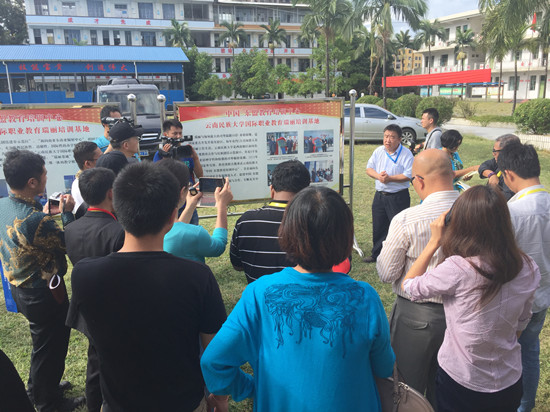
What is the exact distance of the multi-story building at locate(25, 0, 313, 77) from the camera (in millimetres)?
45969

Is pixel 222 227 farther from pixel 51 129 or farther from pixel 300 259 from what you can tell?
Answer: pixel 51 129

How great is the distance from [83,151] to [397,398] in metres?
3.26

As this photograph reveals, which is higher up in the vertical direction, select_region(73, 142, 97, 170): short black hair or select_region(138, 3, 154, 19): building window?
select_region(138, 3, 154, 19): building window

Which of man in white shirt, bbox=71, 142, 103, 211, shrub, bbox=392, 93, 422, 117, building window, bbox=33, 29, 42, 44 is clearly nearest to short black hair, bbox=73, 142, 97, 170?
man in white shirt, bbox=71, 142, 103, 211

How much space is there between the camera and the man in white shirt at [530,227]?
7.27 ft

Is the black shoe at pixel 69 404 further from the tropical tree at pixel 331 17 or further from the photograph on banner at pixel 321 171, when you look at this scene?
the tropical tree at pixel 331 17

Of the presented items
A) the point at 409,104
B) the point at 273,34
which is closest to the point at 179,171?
the point at 409,104

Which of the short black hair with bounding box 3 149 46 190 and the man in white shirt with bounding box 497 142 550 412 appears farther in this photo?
the short black hair with bounding box 3 149 46 190

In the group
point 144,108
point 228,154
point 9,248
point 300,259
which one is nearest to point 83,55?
point 144,108

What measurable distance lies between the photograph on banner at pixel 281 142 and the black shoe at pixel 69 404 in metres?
2.91

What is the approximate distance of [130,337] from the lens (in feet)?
5.05

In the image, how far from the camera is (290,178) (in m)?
2.33

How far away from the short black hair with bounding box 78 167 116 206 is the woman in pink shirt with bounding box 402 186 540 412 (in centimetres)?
174

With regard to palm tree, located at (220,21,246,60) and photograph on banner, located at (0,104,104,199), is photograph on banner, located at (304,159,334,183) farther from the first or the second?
palm tree, located at (220,21,246,60)
